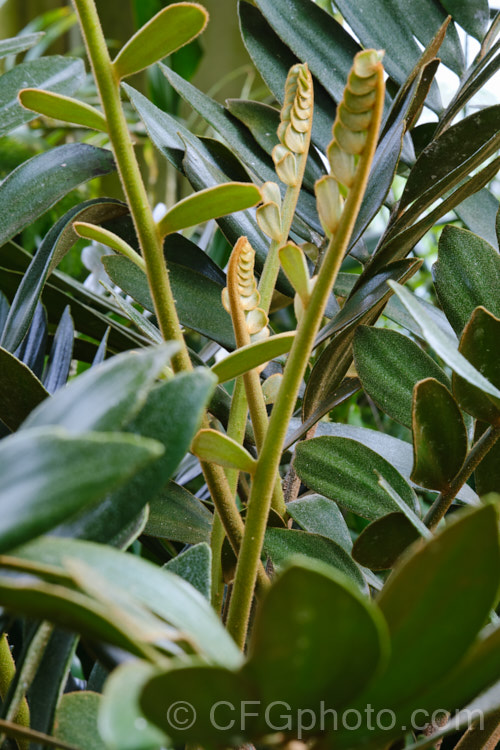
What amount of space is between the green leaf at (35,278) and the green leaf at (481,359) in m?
0.21

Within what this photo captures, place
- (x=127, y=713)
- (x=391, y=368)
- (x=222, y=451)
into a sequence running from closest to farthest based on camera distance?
(x=127, y=713) → (x=222, y=451) → (x=391, y=368)

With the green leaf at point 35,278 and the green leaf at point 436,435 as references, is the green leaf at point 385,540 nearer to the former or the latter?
the green leaf at point 436,435

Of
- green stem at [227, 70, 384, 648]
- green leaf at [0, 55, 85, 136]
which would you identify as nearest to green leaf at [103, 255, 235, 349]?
green leaf at [0, 55, 85, 136]

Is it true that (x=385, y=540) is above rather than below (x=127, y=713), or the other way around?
below

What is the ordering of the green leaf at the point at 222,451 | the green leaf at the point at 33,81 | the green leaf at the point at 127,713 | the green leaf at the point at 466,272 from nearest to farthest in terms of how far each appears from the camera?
the green leaf at the point at 127,713
the green leaf at the point at 222,451
the green leaf at the point at 466,272
the green leaf at the point at 33,81

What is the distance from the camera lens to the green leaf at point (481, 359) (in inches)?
10.1

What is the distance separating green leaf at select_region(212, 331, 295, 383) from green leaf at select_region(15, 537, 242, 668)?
3.8 inches

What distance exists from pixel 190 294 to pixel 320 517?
16 cm

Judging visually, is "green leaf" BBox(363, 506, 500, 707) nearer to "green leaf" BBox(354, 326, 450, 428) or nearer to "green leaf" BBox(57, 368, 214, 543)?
"green leaf" BBox(57, 368, 214, 543)

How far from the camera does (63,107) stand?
0.26 metres

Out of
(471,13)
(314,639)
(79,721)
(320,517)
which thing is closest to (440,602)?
(314,639)

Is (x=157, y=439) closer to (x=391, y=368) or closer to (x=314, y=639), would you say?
(x=314, y=639)

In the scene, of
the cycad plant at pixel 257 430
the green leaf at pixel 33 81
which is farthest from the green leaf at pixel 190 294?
the green leaf at pixel 33 81

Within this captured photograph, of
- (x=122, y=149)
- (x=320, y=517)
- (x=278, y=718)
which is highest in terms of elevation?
(x=122, y=149)
